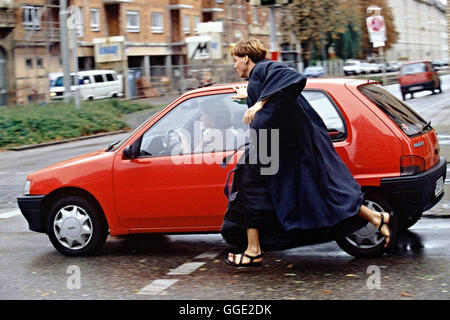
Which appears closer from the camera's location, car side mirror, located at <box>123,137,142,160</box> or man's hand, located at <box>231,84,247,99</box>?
man's hand, located at <box>231,84,247,99</box>

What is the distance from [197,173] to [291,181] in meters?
1.09

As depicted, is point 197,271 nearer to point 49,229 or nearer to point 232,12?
point 49,229

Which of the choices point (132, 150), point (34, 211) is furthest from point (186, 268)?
point (34, 211)

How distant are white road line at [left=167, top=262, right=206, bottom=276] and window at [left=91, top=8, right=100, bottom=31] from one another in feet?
147

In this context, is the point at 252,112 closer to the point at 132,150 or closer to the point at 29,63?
the point at 132,150

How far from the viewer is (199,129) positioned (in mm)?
6645

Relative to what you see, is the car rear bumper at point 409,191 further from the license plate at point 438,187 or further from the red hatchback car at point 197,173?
the license plate at point 438,187

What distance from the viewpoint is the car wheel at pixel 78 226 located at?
6.80 meters

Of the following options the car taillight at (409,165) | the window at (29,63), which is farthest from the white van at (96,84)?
the car taillight at (409,165)

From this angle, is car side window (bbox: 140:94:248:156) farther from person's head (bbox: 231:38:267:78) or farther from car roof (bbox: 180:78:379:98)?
person's head (bbox: 231:38:267:78)

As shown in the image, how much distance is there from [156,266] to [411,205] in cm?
215

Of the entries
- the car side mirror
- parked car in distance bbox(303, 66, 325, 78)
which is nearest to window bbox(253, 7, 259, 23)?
parked car in distance bbox(303, 66, 325, 78)

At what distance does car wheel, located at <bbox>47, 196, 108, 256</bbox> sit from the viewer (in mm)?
6797

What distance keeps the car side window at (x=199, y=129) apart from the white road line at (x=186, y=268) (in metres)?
0.96
